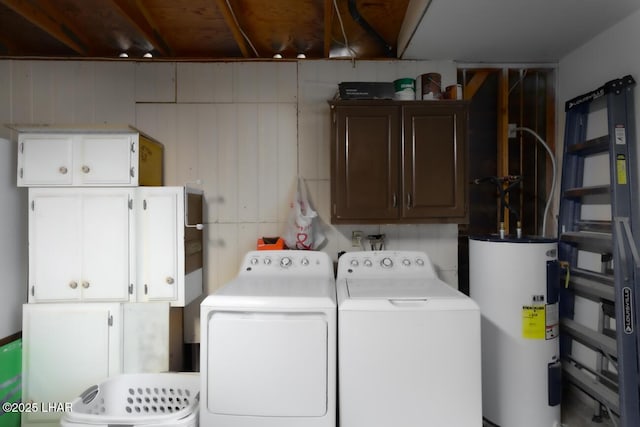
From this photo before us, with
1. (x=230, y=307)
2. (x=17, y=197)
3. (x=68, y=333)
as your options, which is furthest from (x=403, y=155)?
(x=17, y=197)

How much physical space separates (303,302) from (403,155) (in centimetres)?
120

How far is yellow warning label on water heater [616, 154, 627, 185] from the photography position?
6.21 feet

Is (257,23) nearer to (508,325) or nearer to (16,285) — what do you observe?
(16,285)

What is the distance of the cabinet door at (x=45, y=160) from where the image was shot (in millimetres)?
2021

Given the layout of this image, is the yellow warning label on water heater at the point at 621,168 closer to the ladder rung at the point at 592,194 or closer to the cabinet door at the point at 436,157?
the ladder rung at the point at 592,194

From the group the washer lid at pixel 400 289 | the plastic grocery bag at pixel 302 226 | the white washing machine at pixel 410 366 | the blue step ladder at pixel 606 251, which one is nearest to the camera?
the white washing machine at pixel 410 366

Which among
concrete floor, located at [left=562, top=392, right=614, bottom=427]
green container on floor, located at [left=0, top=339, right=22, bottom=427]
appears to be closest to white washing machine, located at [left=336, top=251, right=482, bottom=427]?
concrete floor, located at [left=562, top=392, right=614, bottom=427]

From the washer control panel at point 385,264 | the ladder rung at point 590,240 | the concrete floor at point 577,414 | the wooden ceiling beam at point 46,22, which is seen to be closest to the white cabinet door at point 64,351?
the washer control panel at point 385,264

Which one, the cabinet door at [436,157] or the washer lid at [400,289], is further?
the cabinet door at [436,157]

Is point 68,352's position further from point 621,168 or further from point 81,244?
point 621,168

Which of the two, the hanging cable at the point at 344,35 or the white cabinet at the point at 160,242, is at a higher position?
the hanging cable at the point at 344,35

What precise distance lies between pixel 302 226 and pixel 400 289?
86cm

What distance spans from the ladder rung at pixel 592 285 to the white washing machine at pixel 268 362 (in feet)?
5.35

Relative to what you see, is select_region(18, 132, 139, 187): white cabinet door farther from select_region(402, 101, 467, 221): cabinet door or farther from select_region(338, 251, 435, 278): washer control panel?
select_region(402, 101, 467, 221): cabinet door
